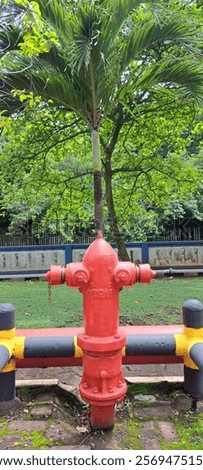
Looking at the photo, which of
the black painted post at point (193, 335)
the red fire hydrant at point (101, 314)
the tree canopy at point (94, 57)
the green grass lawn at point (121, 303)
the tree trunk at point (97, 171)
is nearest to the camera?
the red fire hydrant at point (101, 314)

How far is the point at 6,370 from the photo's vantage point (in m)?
2.48

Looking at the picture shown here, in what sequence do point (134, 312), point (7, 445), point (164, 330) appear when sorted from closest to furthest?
point (7, 445) → point (164, 330) → point (134, 312)

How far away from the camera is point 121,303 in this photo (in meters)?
6.34

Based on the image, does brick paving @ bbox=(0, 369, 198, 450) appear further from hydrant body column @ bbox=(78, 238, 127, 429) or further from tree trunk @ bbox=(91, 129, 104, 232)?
tree trunk @ bbox=(91, 129, 104, 232)

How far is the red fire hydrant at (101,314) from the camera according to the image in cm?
206

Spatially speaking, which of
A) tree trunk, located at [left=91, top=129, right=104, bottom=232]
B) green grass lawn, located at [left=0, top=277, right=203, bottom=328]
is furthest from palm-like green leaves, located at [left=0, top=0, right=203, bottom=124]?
green grass lawn, located at [left=0, top=277, right=203, bottom=328]

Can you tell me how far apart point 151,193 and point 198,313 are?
19.0 feet

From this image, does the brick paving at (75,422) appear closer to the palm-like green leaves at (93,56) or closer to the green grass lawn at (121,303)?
the green grass lawn at (121,303)

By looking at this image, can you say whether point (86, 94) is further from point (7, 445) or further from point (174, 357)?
point (7, 445)

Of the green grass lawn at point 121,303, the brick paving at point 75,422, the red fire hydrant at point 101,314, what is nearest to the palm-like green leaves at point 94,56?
the red fire hydrant at point 101,314

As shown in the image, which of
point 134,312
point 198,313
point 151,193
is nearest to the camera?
point 198,313

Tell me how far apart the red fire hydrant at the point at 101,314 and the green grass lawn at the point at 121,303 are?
9.04ft

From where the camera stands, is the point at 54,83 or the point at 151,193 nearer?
the point at 54,83

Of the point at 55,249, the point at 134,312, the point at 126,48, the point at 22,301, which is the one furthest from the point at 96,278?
the point at 55,249
